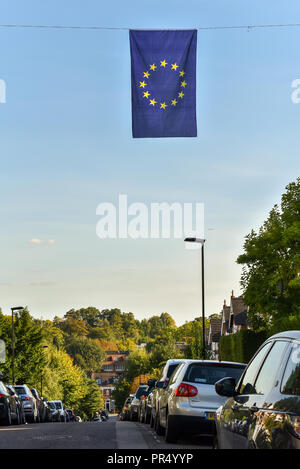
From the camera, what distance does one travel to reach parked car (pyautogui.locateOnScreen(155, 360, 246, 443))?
14.3 meters

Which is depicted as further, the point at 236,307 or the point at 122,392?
the point at 122,392

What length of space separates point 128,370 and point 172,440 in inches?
4451

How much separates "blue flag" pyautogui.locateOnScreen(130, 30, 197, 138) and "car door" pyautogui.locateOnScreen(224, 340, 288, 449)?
10.6 metres

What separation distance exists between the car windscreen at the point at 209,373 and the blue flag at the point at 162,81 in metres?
5.27

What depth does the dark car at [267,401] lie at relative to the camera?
576 cm

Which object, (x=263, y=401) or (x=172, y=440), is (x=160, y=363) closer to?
(x=172, y=440)

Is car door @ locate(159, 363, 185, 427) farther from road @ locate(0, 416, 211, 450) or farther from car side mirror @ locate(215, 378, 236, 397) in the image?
car side mirror @ locate(215, 378, 236, 397)

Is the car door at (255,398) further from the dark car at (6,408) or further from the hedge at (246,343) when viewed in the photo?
the hedge at (246,343)

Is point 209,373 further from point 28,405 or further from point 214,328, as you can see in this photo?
point 214,328

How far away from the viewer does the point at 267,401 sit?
636 cm

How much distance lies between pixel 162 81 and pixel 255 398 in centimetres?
1190

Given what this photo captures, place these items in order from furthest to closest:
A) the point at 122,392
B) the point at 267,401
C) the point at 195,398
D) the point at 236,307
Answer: the point at 122,392 < the point at 236,307 < the point at 195,398 < the point at 267,401

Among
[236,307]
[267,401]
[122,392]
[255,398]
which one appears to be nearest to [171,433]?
[255,398]
